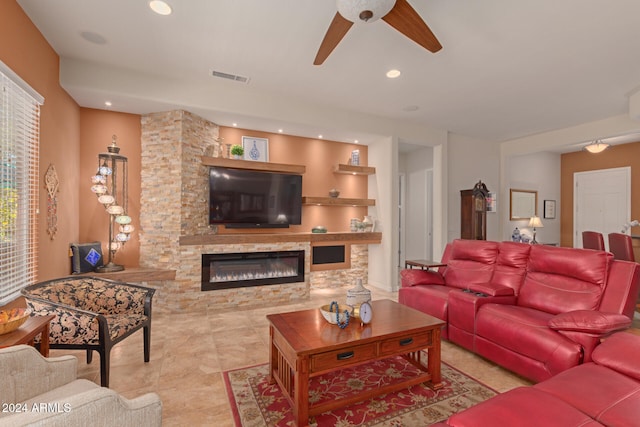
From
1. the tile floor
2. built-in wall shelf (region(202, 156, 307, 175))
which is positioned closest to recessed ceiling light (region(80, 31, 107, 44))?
built-in wall shelf (region(202, 156, 307, 175))

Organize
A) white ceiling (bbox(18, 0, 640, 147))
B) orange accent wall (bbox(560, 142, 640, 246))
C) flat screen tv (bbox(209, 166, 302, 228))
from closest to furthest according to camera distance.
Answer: white ceiling (bbox(18, 0, 640, 147)) < flat screen tv (bbox(209, 166, 302, 228)) < orange accent wall (bbox(560, 142, 640, 246))

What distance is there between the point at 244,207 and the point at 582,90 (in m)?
5.08

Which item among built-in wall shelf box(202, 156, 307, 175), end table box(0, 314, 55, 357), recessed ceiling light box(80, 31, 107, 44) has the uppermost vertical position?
recessed ceiling light box(80, 31, 107, 44)

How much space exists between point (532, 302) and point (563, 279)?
1.08ft

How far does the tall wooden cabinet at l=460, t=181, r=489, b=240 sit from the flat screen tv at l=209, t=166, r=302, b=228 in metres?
3.49

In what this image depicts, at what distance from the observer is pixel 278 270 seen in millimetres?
4738

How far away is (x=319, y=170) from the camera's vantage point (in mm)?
5543

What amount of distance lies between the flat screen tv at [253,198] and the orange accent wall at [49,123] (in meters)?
1.64

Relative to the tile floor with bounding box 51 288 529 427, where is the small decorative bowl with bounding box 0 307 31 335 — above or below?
above

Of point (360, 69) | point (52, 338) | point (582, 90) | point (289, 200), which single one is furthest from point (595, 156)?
point (52, 338)

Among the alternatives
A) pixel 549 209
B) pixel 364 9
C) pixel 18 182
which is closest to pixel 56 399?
pixel 18 182

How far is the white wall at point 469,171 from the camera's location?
617 cm

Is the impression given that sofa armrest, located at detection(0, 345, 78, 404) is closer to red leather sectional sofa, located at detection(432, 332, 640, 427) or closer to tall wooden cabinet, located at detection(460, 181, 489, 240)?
red leather sectional sofa, located at detection(432, 332, 640, 427)

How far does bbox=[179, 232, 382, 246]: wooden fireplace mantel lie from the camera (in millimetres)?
4148
